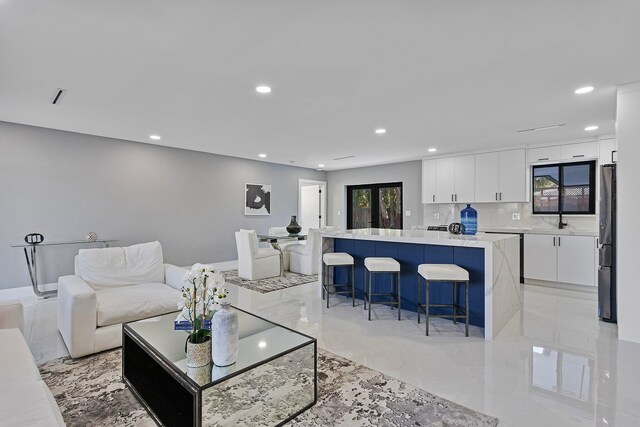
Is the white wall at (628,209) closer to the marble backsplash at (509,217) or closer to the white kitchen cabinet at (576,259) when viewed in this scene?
the white kitchen cabinet at (576,259)

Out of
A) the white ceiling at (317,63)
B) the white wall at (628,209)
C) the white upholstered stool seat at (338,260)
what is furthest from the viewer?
the white upholstered stool seat at (338,260)

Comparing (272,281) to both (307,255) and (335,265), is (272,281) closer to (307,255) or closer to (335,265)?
(307,255)

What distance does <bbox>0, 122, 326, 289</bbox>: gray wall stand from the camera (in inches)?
174

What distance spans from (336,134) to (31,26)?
3.56 m

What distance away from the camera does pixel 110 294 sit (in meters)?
2.96

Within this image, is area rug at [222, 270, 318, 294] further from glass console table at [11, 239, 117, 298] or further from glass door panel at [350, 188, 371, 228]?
glass door panel at [350, 188, 371, 228]

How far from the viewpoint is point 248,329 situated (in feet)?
7.47

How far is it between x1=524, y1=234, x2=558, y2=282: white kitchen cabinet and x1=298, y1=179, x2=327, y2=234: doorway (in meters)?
5.14

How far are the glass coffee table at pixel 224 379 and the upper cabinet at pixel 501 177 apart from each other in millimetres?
4956

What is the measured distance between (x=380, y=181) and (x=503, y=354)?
5612 mm

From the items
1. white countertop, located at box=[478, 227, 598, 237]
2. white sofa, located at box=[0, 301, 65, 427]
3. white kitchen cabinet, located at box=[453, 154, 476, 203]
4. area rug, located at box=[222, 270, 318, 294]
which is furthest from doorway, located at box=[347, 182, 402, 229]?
white sofa, located at box=[0, 301, 65, 427]

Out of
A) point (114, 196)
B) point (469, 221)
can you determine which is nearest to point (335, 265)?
point (469, 221)

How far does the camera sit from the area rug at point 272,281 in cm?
500

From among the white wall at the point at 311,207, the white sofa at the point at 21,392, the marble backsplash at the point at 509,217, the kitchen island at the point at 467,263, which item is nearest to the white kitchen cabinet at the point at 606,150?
the marble backsplash at the point at 509,217
